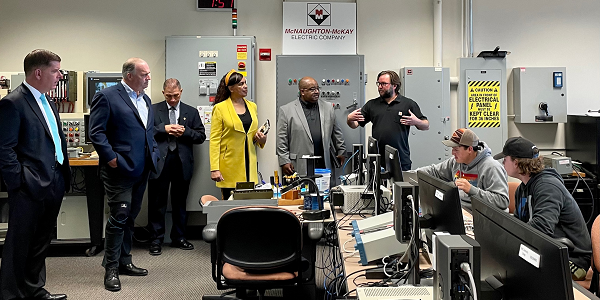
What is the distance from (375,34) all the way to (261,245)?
3.67m

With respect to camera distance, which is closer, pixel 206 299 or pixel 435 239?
pixel 435 239

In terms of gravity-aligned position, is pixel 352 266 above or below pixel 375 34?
below

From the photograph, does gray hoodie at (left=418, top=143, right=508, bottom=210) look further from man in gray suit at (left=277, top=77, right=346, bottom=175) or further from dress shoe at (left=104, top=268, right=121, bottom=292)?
dress shoe at (left=104, top=268, right=121, bottom=292)

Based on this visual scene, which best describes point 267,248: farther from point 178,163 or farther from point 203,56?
point 203,56

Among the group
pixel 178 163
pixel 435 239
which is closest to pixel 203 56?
pixel 178 163

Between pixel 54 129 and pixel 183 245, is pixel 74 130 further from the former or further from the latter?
pixel 54 129

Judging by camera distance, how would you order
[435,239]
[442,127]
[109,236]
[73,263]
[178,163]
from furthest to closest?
[442,127], [178,163], [73,263], [109,236], [435,239]

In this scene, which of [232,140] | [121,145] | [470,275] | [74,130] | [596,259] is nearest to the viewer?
[470,275]

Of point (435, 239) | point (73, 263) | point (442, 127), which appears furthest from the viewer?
point (442, 127)

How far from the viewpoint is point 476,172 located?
10.5 ft

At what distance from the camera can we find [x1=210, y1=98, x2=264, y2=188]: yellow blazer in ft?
15.0

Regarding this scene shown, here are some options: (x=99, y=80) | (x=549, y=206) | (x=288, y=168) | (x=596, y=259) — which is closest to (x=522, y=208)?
(x=549, y=206)

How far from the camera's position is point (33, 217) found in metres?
3.16

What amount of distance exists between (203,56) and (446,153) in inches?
111
